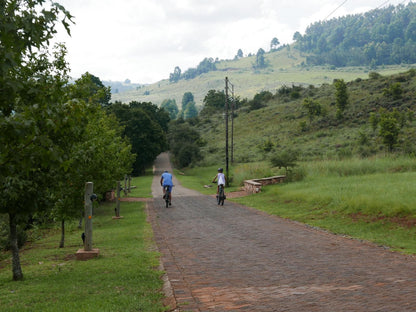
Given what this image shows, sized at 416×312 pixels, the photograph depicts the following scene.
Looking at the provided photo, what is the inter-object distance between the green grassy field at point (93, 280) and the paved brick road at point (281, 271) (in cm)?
45

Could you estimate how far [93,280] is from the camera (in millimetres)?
7473

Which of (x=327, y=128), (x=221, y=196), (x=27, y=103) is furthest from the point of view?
(x=327, y=128)

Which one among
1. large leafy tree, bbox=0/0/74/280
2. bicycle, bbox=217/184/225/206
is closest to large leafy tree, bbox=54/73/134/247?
large leafy tree, bbox=0/0/74/280

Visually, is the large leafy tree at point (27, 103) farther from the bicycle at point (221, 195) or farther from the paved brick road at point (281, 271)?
the bicycle at point (221, 195)

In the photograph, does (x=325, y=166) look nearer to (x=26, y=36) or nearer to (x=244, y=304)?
(x=244, y=304)

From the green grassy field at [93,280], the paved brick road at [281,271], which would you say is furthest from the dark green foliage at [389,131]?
the green grassy field at [93,280]

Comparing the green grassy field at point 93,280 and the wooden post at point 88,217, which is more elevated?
the wooden post at point 88,217

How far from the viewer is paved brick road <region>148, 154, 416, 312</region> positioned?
220 inches

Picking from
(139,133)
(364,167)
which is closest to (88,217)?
(364,167)

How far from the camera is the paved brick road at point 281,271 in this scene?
5.59 metres

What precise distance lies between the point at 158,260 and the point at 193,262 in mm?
832

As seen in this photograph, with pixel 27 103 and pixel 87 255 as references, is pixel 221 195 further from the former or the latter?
pixel 27 103

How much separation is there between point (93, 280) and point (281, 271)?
3.44 metres

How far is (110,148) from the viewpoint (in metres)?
18.2
